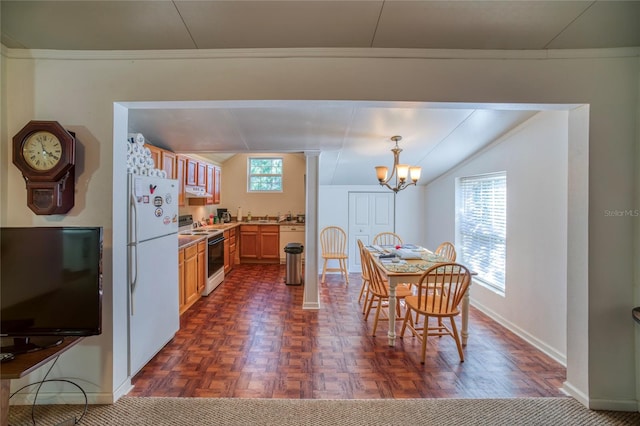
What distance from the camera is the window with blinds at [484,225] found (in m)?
3.37

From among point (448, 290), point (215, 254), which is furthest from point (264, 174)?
point (448, 290)

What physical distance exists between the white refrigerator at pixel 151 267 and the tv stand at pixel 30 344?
0.47 meters

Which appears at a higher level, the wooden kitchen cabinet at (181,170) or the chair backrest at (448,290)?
the wooden kitchen cabinet at (181,170)

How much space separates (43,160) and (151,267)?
3.53ft

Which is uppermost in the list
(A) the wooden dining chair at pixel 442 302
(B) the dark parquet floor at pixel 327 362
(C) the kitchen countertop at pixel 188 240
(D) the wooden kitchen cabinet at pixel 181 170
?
(D) the wooden kitchen cabinet at pixel 181 170

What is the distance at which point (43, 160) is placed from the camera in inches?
67.6

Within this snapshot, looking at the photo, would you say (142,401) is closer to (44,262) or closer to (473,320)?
(44,262)

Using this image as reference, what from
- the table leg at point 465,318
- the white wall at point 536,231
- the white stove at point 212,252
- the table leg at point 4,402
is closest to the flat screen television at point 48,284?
the table leg at point 4,402

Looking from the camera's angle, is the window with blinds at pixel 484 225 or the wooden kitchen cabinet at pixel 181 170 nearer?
the window with blinds at pixel 484 225

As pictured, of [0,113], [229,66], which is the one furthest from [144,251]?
[229,66]

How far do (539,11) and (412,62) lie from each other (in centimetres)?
67

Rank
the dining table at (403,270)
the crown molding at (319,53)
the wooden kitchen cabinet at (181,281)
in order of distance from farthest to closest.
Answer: the wooden kitchen cabinet at (181,281) < the dining table at (403,270) < the crown molding at (319,53)

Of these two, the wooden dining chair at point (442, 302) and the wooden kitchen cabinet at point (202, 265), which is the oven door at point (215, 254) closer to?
the wooden kitchen cabinet at point (202, 265)

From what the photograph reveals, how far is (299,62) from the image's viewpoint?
183 centimetres
